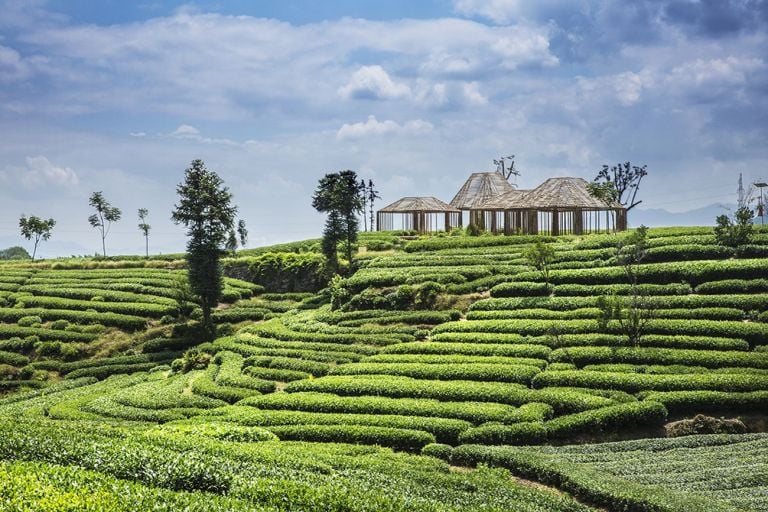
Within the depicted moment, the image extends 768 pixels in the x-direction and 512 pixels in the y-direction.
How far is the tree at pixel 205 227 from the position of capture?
53.8 metres

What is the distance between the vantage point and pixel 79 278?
2616 inches

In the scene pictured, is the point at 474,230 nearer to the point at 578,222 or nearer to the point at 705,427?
the point at 578,222

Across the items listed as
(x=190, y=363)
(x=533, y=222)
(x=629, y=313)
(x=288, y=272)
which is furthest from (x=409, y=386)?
(x=533, y=222)

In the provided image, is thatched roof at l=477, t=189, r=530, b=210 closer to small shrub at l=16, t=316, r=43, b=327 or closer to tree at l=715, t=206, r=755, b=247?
tree at l=715, t=206, r=755, b=247

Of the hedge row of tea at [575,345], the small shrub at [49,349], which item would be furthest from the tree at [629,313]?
the small shrub at [49,349]

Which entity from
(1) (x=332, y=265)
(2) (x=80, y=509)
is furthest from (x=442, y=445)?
(1) (x=332, y=265)

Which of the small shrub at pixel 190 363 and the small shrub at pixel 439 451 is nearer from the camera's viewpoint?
the small shrub at pixel 439 451

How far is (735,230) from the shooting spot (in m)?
47.8

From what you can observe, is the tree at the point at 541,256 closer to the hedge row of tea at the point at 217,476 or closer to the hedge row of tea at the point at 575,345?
the hedge row of tea at the point at 575,345

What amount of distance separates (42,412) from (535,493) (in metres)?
26.7

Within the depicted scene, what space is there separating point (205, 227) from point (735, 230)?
38.9m

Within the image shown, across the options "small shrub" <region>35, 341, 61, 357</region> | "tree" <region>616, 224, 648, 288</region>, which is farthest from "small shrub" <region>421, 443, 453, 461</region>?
"small shrub" <region>35, 341, 61, 357</region>

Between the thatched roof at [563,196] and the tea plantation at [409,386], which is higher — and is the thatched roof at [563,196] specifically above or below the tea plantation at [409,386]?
above

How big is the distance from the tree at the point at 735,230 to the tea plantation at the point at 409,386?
135cm
